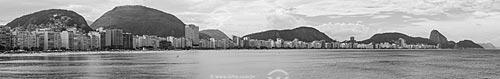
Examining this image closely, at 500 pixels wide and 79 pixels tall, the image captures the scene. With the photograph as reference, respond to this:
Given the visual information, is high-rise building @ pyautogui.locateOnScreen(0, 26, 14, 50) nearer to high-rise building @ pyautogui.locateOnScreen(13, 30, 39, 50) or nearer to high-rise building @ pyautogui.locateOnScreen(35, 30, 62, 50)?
high-rise building @ pyautogui.locateOnScreen(13, 30, 39, 50)

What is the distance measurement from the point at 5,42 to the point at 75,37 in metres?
38.9

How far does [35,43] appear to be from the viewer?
177 meters

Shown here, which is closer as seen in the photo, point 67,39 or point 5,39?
point 5,39

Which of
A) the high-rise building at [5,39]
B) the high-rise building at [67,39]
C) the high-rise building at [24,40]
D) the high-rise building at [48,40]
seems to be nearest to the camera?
the high-rise building at [5,39]

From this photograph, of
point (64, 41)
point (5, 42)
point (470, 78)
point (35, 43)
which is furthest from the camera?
point (64, 41)

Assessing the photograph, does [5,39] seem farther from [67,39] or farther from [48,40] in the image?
[67,39]

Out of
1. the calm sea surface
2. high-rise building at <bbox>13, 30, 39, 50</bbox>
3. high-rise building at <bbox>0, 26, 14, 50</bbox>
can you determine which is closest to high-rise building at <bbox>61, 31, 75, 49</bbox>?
high-rise building at <bbox>13, 30, 39, 50</bbox>

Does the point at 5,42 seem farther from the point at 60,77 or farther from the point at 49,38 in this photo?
the point at 60,77

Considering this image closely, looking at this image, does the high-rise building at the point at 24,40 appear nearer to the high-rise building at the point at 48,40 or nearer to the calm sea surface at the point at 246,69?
the high-rise building at the point at 48,40

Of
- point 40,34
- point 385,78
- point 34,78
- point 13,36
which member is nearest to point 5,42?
point 13,36

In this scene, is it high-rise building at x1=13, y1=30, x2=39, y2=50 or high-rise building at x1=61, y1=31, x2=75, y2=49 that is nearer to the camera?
high-rise building at x1=13, y1=30, x2=39, y2=50

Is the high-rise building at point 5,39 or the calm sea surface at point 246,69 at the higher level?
the high-rise building at point 5,39

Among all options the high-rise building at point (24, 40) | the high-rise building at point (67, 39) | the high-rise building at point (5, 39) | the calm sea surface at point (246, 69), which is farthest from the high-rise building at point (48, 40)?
the calm sea surface at point (246, 69)

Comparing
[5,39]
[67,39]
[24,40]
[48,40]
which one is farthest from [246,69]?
[67,39]
